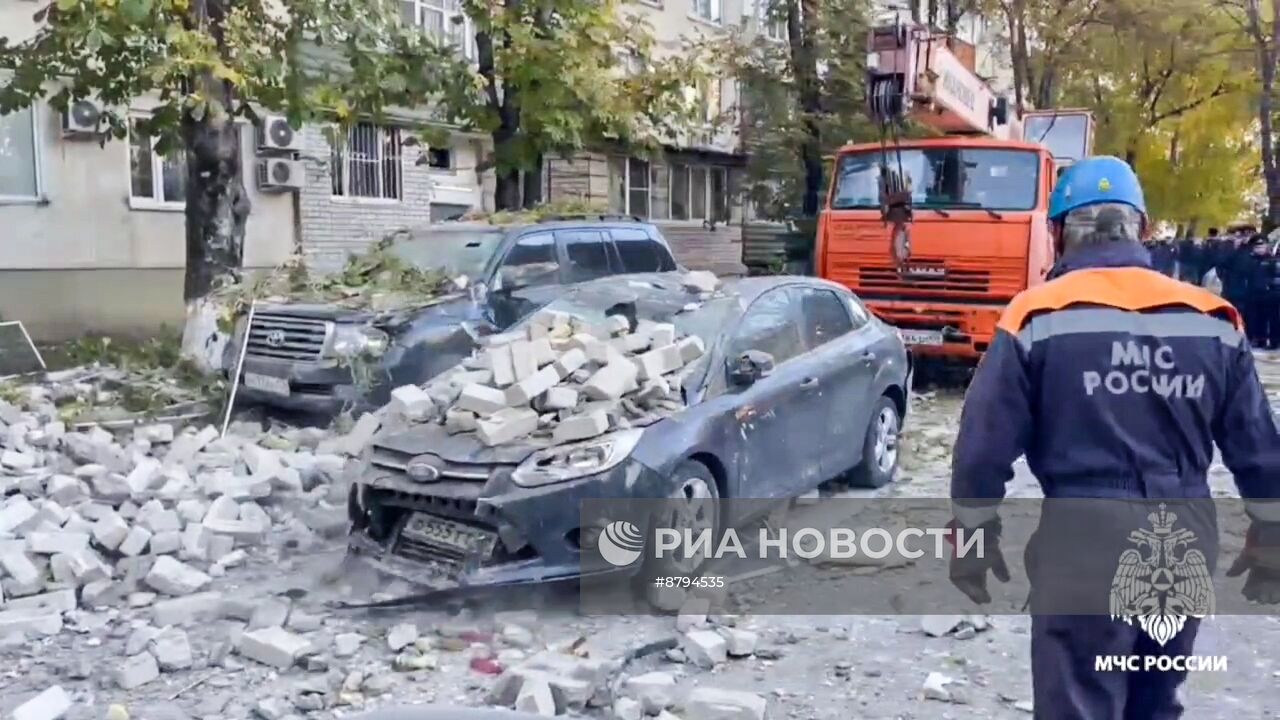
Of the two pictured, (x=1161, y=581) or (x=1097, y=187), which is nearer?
(x=1161, y=581)

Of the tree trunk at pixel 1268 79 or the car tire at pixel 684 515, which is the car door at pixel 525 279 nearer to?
the car tire at pixel 684 515

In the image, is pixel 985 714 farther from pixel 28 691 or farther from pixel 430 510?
Answer: pixel 28 691

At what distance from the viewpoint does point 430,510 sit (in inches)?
216


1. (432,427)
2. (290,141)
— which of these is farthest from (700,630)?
(290,141)

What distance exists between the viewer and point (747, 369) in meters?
6.20

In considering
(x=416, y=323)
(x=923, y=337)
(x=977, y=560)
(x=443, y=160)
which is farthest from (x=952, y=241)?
(x=443, y=160)

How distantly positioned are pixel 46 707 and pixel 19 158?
1162 centimetres

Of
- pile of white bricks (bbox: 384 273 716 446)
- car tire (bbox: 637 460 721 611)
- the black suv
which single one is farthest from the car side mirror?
the black suv

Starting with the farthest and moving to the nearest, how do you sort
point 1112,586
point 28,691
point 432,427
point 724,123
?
1. point 724,123
2. point 432,427
3. point 28,691
4. point 1112,586

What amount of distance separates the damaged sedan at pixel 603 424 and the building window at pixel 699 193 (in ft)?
60.9

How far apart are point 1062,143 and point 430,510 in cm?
1374

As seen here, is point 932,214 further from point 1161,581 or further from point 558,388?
point 1161,581

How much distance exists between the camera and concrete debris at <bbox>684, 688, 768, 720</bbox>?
14.1ft

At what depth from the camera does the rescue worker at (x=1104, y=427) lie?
280cm
